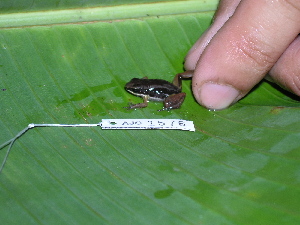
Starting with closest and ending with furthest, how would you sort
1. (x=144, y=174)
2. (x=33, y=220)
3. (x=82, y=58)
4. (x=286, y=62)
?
(x=33, y=220), (x=144, y=174), (x=286, y=62), (x=82, y=58)

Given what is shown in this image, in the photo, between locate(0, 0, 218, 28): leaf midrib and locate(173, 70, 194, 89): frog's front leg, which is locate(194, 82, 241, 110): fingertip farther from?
locate(0, 0, 218, 28): leaf midrib

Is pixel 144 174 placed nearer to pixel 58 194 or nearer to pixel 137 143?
pixel 137 143

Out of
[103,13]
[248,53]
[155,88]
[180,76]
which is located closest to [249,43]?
[248,53]

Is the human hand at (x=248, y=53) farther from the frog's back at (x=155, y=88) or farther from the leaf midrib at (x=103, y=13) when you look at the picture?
the leaf midrib at (x=103, y=13)

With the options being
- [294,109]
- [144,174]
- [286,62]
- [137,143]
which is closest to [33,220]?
[144,174]

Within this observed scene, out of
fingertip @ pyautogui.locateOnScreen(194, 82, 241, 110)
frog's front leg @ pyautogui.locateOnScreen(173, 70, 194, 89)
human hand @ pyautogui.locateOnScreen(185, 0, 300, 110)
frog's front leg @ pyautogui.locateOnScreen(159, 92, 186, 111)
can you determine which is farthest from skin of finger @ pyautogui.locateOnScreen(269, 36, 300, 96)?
frog's front leg @ pyautogui.locateOnScreen(159, 92, 186, 111)

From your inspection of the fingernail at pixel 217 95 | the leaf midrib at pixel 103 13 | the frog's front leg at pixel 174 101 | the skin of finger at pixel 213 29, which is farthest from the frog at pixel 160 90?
the leaf midrib at pixel 103 13
